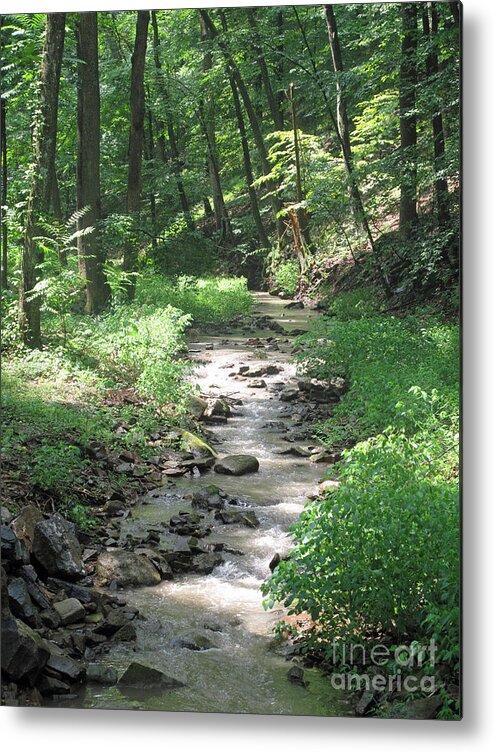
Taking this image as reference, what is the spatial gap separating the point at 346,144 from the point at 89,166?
4.27 ft

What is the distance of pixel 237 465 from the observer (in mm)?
3922

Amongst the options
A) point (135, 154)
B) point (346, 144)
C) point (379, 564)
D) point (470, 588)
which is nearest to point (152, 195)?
point (135, 154)

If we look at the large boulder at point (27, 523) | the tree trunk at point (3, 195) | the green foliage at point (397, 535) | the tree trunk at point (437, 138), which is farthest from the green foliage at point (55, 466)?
the tree trunk at point (437, 138)

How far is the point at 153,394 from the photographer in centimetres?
424

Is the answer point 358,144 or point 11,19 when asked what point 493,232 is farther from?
point 11,19

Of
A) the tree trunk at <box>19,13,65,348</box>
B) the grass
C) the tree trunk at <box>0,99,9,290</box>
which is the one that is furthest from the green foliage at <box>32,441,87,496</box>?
the tree trunk at <box>0,99,9,290</box>

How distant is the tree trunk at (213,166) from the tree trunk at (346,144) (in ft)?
1.95

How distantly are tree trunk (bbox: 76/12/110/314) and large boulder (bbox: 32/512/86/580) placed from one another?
116 cm

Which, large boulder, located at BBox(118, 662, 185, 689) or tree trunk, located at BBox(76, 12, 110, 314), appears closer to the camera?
large boulder, located at BBox(118, 662, 185, 689)

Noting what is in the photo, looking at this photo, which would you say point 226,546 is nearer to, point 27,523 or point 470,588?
point 27,523

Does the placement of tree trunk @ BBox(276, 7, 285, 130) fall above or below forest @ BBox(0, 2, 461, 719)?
above

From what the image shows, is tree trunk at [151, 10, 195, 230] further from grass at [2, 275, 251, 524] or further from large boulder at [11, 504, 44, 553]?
large boulder at [11, 504, 44, 553]

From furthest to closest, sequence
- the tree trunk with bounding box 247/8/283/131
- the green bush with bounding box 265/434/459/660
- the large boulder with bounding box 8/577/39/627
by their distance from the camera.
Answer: the tree trunk with bounding box 247/8/283/131 < the large boulder with bounding box 8/577/39/627 < the green bush with bounding box 265/434/459/660

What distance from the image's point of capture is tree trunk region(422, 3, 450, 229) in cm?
343
